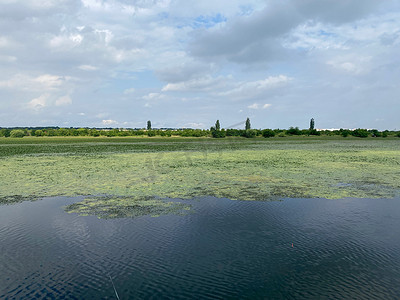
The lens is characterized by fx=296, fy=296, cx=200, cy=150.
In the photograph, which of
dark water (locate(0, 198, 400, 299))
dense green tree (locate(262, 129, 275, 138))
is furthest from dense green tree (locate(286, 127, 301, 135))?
dark water (locate(0, 198, 400, 299))

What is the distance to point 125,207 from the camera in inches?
655

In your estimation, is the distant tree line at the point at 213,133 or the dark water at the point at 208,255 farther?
the distant tree line at the point at 213,133

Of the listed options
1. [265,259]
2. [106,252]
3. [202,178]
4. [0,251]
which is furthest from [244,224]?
[202,178]

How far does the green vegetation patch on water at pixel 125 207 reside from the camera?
1535cm

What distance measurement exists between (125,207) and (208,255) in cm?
765

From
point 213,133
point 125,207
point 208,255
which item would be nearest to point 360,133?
point 213,133

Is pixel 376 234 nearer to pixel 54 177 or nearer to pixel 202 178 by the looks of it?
pixel 202 178

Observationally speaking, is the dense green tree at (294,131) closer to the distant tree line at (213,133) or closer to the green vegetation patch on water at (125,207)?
the distant tree line at (213,133)

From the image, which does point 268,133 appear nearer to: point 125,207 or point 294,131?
point 294,131

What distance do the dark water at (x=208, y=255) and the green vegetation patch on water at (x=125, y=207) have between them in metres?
0.82

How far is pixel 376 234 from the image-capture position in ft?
40.1

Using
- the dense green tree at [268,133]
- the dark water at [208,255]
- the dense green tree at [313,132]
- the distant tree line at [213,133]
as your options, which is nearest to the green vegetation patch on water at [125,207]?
the dark water at [208,255]

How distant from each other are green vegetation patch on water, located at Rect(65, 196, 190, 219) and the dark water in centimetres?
82

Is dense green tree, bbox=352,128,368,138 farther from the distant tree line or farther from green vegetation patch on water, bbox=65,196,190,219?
green vegetation patch on water, bbox=65,196,190,219
